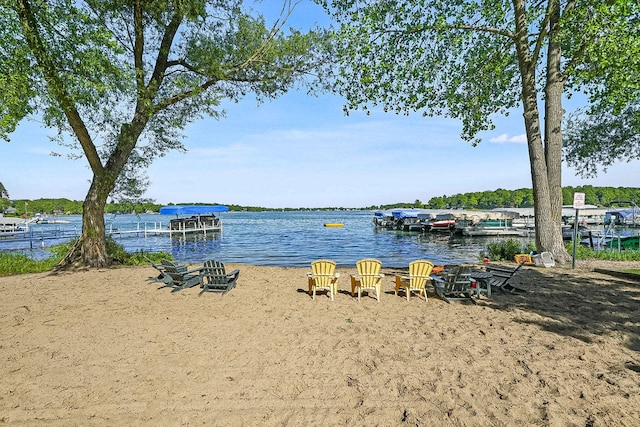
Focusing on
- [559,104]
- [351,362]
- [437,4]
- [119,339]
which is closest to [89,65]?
[119,339]

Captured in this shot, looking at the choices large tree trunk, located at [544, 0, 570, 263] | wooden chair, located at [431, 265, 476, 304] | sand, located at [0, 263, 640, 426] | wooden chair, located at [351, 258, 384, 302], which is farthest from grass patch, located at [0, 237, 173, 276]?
large tree trunk, located at [544, 0, 570, 263]

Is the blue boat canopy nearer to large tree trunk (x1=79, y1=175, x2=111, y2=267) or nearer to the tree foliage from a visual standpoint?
large tree trunk (x1=79, y1=175, x2=111, y2=267)

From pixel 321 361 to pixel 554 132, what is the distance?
12.7 meters

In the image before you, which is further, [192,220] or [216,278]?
[192,220]

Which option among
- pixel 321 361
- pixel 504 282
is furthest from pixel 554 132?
pixel 321 361

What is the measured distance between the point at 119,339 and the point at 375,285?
5.57 metres

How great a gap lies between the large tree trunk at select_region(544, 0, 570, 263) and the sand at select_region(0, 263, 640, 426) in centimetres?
467

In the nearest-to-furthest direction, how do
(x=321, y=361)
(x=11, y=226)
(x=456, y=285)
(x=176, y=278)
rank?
(x=321, y=361), (x=456, y=285), (x=176, y=278), (x=11, y=226)

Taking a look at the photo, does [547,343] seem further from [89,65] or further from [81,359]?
[89,65]

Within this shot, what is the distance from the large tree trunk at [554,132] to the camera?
12.9 m

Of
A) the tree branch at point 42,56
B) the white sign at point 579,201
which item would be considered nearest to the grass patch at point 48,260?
the tree branch at point 42,56

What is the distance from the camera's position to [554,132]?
1291 centimetres

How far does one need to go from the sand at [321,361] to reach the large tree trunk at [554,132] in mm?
4674

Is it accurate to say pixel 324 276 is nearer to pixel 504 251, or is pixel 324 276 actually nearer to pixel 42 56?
pixel 504 251
